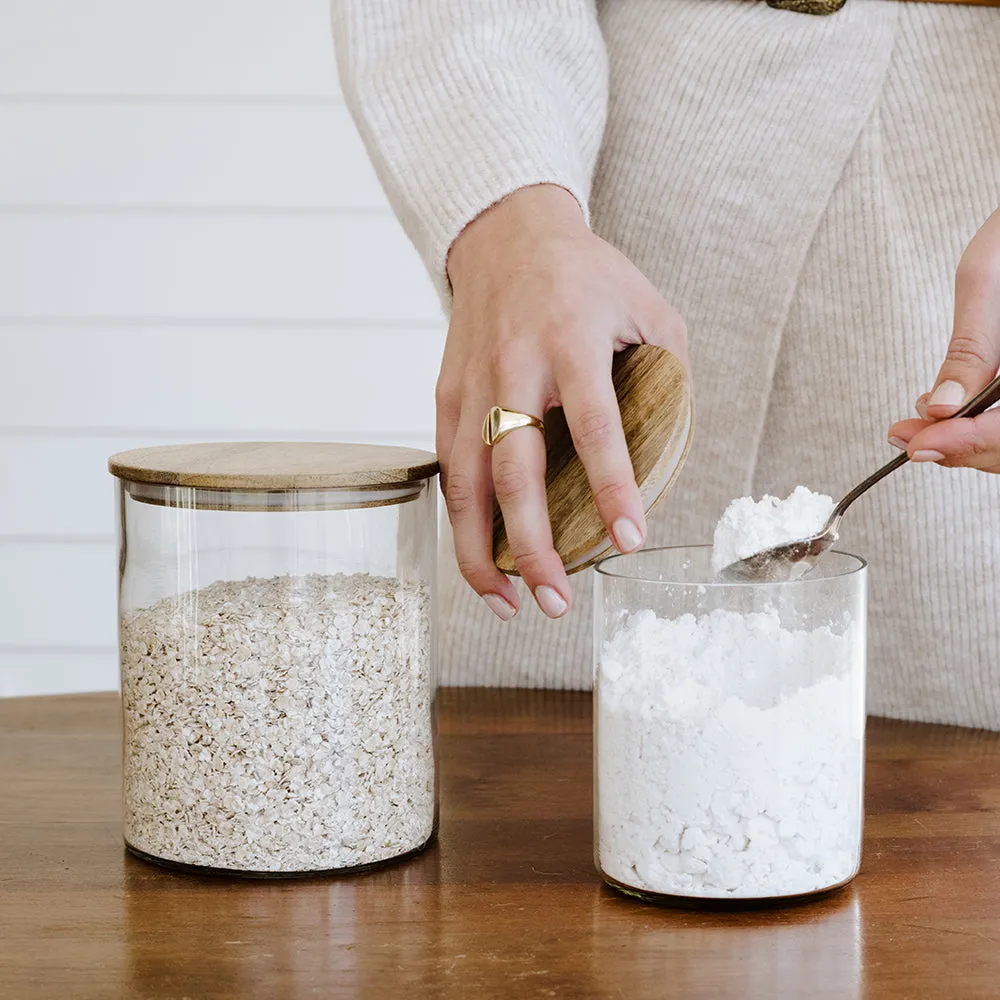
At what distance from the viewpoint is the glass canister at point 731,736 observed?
0.61 meters

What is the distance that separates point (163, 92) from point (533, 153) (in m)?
1.54

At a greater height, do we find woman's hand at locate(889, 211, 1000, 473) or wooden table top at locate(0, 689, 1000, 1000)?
woman's hand at locate(889, 211, 1000, 473)

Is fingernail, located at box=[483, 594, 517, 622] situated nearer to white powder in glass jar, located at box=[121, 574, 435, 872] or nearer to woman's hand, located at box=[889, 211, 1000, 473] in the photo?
white powder in glass jar, located at box=[121, 574, 435, 872]

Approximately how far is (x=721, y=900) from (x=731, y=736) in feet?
0.27

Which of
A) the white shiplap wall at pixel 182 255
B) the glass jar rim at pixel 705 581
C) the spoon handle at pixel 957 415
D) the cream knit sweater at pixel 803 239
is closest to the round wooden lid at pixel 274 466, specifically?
the glass jar rim at pixel 705 581

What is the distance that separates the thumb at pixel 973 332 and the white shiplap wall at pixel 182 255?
153 cm

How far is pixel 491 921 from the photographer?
0.62 m

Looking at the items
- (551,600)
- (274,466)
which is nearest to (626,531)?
(551,600)

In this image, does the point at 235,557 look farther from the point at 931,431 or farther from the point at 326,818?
the point at 931,431

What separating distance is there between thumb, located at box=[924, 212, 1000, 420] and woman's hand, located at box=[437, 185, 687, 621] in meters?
0.14

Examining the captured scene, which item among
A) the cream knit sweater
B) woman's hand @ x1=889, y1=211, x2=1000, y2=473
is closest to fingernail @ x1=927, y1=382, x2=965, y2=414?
woman's hand @ x1=889, y1=211, x2=1000, y2=473

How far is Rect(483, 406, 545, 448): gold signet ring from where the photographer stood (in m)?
0.69

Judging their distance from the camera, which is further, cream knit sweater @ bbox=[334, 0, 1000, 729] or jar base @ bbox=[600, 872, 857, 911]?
cream knit sweater @ bbox=[334, 0, 1000, 729]

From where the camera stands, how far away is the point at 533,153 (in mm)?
842
